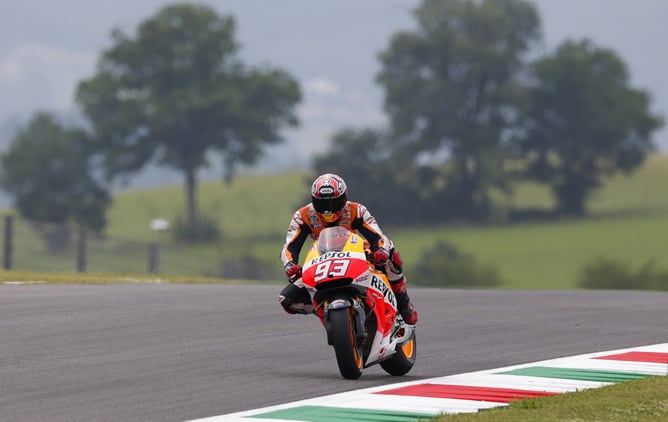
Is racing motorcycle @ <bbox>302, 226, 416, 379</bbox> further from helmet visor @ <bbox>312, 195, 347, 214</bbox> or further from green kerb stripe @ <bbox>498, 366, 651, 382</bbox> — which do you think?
green kerb stripe @ <bbox>498, 366, 651, 382</bbox>

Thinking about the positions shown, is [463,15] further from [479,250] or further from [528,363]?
[528,363]

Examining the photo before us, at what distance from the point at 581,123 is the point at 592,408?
91.4 meters

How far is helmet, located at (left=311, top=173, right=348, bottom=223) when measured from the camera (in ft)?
34.8

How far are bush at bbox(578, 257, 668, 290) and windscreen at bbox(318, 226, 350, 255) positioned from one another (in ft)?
159

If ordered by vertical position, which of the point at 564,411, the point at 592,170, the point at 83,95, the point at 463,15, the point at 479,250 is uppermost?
the point at 463,15

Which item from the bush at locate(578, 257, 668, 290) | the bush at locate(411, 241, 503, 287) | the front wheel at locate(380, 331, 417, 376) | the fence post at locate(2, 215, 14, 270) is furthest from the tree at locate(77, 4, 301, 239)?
the front wheel at locate(380, 331, 417, 376)

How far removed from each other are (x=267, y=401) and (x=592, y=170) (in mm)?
88933

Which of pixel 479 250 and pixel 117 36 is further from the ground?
pixel 117 36

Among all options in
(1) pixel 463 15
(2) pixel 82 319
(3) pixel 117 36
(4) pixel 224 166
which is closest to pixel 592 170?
(1) pixel 463 15

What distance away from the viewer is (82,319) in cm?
1523

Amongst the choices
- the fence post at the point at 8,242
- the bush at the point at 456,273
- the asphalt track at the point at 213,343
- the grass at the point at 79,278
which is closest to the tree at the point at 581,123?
the bush at the point at 456,273

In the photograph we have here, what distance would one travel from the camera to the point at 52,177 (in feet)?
299

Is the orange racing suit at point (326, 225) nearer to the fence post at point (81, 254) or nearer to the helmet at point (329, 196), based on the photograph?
the helmet at point (329, 196)

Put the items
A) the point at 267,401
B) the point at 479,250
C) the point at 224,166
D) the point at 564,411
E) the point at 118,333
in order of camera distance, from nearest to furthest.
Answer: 1. the point at 564,411
2. the point at 267,401
3. the point at 118,333
4. the point at 479,250
5. the point at 224,166
